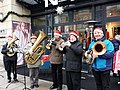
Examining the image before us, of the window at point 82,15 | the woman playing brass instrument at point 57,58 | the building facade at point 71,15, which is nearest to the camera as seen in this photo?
the woman playing brass instrument at point 57,58

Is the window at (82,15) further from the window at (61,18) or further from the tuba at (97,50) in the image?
the tuba at (97,50)

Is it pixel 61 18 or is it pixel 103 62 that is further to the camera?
pixel 61 18

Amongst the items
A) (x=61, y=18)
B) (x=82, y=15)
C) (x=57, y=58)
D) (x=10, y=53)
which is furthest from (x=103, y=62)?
(x=61, y=18)

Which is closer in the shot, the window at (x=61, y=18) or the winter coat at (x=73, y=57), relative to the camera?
the winter coat at (x=73, y=57)

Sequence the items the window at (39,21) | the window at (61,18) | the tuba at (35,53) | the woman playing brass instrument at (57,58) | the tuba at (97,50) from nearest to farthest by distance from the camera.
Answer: the tuba at (97,50) → the woman playing brass instrument at (57,58) → the tuba at (35,53) → the window at (61,18) → the window at (39,21)

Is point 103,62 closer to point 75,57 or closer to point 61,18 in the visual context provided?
point 75,57

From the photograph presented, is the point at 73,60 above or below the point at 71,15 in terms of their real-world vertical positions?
below

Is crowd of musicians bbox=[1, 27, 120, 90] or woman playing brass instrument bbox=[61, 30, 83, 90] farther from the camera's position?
woman playing brass instrument bbox=[61, 30, 83, 90]

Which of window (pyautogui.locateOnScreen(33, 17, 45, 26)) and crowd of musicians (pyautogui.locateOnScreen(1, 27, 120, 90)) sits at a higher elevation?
window (pyautogui.locateOnScreen(33, 17, 45, 26))

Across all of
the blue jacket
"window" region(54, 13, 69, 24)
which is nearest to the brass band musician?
"window" region(54, 13, 69, 24)

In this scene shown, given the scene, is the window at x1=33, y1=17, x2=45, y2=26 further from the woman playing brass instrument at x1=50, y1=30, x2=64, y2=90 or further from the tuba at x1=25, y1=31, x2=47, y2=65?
the woman playing brass instrument at x1=50, y1=30, x2=64, y2=90

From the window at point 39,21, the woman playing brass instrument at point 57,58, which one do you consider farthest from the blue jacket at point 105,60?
the window at point 39,21

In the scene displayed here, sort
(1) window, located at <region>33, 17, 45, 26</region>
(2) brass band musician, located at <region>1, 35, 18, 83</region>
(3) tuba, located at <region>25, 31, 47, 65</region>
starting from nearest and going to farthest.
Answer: (3) tuba, located at <region>25, 31, 47, 65</region>
(2) brass band musician, located at <region>1, 35, 18, 83</region>
(1) window, located at <region>33, 17, 45, 26</region>

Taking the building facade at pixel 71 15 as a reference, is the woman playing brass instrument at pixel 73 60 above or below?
below
